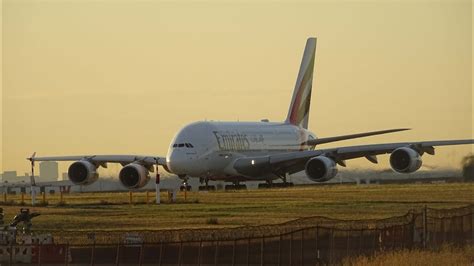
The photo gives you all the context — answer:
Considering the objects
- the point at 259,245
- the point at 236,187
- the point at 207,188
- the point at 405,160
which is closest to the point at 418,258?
the point at 259,245

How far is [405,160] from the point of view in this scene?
62062mm

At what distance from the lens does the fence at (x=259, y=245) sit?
26609 mm

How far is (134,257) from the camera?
1131 inches

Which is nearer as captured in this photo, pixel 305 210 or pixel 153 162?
pixel 305 210

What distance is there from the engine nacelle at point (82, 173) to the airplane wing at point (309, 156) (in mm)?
7389

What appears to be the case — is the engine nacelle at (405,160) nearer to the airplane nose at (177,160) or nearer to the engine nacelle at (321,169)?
the engine nacelle at (321,169)

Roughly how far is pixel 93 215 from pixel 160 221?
5.12 metres

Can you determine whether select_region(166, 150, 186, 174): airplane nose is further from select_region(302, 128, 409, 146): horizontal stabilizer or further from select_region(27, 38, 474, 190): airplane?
select_region(302, 128, 409, 146): horizontal stabilizer

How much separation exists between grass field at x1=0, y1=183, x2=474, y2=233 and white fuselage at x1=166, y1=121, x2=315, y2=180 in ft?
8.07

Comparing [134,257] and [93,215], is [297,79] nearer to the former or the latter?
[93,215]

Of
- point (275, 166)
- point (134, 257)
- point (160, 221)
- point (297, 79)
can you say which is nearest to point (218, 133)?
point (275, 166)

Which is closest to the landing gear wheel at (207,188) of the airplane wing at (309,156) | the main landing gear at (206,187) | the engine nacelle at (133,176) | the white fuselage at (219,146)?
the main landing gear at (206,187)

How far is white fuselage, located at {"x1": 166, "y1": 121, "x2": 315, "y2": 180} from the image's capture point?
217 feet

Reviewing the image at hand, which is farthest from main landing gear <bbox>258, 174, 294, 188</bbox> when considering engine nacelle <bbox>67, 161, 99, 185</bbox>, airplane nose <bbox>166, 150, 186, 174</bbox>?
engine nacelle <bbox>67, 161, 99, 185</bbox>
